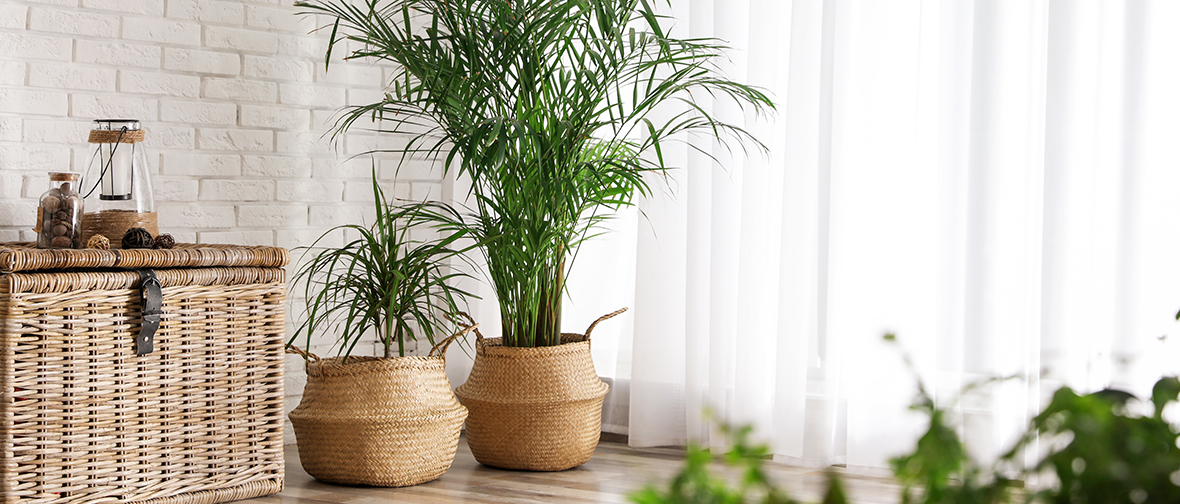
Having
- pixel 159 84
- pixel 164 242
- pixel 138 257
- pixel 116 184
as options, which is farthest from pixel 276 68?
pixel 138 257

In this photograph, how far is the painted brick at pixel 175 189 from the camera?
8.15 ft

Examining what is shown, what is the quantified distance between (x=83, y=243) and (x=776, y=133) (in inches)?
65.6

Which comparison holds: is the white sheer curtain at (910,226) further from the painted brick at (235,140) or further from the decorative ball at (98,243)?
the decorative ball at (98,243)

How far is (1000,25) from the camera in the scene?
2289 mm

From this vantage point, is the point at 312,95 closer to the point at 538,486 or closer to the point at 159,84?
the point at 159,84

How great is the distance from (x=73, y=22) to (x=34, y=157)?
1.10 feet

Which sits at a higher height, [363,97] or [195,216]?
[363,97]

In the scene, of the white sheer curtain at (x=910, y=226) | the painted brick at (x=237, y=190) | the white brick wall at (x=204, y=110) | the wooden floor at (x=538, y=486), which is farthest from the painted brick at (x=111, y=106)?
the white sheer curtain at (x=910, y=226)

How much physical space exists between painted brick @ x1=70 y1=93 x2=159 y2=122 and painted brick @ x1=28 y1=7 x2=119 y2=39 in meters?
0.15

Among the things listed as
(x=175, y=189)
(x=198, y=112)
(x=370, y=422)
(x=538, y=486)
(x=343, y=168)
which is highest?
(x=198, y=112)

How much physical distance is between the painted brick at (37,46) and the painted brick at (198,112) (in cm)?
25

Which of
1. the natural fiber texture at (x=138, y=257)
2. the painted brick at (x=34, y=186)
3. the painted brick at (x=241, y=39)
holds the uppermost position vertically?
the painted brick at (x=241, y=39)

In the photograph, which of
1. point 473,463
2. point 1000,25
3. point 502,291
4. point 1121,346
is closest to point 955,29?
point 1000,25

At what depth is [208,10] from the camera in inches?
101
